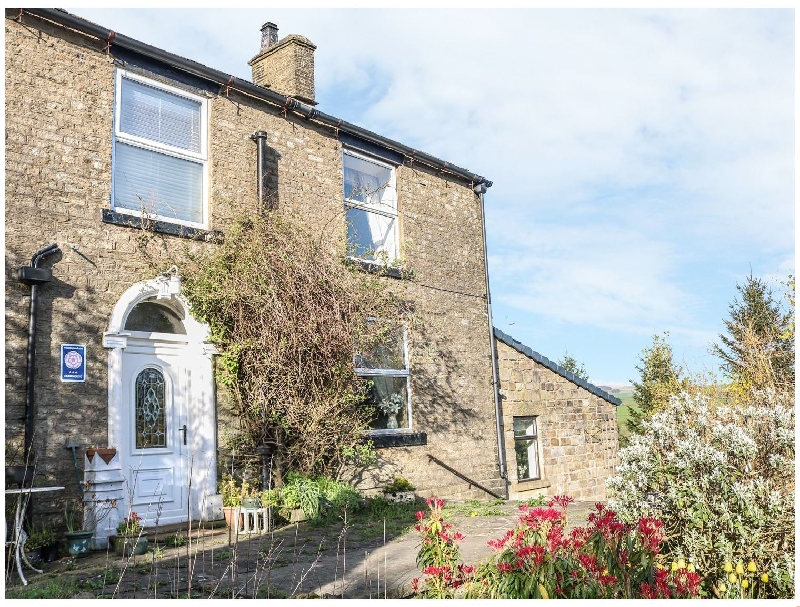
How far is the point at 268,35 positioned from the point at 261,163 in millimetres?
3394

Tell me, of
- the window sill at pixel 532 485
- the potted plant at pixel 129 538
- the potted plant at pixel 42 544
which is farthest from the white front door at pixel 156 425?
the window sill at pixel 532 485

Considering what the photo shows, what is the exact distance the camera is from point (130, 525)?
25.6 ft

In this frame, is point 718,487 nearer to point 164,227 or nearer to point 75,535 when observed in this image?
point 75,535

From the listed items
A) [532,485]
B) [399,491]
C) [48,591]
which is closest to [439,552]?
[48,591]

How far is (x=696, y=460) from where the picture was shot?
19.0 feet

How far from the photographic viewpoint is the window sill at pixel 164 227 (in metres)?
8.96

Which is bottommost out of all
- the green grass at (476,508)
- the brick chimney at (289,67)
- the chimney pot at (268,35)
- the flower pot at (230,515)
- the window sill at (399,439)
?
the green grass at (476,508)

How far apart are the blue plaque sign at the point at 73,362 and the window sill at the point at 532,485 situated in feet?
27.8

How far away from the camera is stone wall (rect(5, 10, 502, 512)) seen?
810 centimetres

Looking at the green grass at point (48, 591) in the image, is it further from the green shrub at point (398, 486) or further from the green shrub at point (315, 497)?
the green shrub at point (398, 486)

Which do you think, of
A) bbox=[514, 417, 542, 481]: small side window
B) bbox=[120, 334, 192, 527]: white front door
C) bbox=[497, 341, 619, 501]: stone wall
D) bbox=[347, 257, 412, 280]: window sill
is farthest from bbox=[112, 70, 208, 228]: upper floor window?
bbox=[514, 417, 542, 481]: small side window

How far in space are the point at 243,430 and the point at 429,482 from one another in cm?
369

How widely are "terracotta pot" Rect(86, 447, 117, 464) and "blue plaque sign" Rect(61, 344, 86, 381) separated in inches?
32.3
